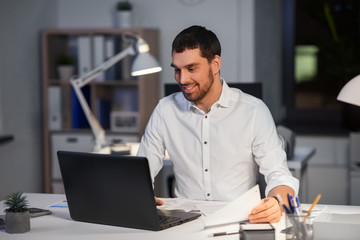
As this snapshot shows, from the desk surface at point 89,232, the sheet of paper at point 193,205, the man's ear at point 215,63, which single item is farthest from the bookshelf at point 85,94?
the desk surface at point 89,232

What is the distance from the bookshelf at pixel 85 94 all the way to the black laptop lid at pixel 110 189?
2600 millimetres

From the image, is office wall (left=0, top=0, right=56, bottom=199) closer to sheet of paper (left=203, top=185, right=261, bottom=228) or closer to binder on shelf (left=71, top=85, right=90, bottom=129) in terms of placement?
binder on shelf (left=71, top=85, right=90, bottom=129)

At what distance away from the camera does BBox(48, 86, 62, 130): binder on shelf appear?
4660 millimetres

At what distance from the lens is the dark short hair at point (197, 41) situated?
2.29 meters

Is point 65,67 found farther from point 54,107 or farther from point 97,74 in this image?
point 97,74

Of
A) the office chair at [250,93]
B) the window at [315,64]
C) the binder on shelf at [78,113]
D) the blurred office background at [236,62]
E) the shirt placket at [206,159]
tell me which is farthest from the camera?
the window at [315,64]

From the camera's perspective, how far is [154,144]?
2502 mm

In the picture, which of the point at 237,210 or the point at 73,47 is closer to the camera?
the point at 237,210

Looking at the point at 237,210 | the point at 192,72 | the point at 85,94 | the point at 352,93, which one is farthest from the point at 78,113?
the point at 352,93

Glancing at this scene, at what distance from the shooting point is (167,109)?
2.53 meters

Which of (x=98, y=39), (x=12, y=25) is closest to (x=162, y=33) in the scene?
(x=98, y=39)

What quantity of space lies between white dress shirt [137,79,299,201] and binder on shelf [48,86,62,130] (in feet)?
7.57

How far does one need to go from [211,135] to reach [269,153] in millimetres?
254

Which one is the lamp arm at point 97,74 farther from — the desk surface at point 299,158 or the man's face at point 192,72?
the man's face at point 192,72
